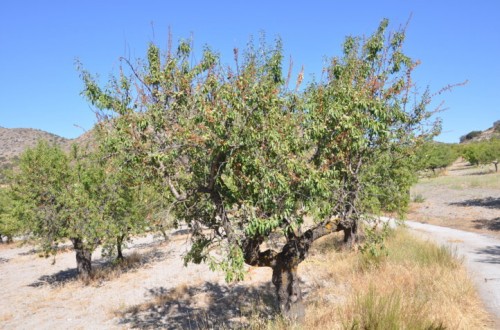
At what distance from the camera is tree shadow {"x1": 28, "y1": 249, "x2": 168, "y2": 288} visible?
20578 mm

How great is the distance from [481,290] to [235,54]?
8952mm

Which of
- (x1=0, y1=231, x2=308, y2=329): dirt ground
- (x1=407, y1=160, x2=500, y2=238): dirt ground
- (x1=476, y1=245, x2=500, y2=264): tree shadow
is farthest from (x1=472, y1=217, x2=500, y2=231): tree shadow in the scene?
(x1=0, y1=231, x2=308, y2=329): dirt ground

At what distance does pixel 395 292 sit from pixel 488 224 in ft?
65.3

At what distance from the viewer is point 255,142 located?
594 centimetres

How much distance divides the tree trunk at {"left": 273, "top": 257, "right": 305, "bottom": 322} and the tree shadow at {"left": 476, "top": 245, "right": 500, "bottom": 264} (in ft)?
28.7

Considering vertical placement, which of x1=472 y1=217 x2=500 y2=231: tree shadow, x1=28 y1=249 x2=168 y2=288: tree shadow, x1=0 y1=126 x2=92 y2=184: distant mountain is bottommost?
x1=472 y1=217 x2=500 y2=231: tree shadow

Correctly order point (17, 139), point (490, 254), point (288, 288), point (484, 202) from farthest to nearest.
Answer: point (17, 139) → point (484, 202) → point (490, 254) → point (288, 288)

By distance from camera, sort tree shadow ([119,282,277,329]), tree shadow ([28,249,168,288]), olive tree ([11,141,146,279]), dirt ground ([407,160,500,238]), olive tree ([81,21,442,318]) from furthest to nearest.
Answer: dirt ground ([407,160,500,238]) < tree shadow ([28,249,168,288]) < olive tree ([11,141,146,279]) < tree shadow ([119,282,277,329]) < olive tree ([81,21,442,318])

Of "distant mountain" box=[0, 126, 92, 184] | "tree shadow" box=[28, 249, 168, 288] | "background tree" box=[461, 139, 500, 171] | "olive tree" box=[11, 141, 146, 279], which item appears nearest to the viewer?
"olive tree" box=[11, 141, 146, 279]

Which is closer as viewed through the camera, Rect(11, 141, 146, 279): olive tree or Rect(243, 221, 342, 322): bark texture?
Rect(243, 221, 342, 322): bark texture

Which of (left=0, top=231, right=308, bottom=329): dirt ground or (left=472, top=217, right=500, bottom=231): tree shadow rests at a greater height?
(left=0, top=231, right=308, bottom=329): dirt ground

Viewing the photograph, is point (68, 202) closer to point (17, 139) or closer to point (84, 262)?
point (84, 262)

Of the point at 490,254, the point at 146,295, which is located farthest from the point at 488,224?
the point at 146,295

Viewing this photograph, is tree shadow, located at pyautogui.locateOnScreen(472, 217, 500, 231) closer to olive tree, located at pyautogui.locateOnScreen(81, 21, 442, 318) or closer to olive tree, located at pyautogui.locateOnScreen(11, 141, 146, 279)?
olive tree, located at pyautogui.locateOnScreen(81, 21, 442, 318)
